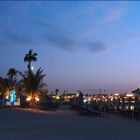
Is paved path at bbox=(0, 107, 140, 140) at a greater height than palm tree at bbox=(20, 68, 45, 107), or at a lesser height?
lesser

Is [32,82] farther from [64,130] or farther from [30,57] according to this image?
[64,130]

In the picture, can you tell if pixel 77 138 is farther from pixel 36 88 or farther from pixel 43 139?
pixel 36 88

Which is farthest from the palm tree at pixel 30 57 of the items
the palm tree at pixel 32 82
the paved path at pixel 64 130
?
the paved path at pixel 64 130

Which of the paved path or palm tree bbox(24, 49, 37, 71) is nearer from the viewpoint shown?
the paved path

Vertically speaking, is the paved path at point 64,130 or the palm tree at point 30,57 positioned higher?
the palm tree at point 30,57

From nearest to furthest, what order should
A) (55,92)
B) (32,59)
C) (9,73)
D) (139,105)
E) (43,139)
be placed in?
1. (43,139)
2. (139,105)
3. (32,59)
4. (9,73)
5. (55,92)

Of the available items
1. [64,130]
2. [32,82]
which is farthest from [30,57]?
[64,130]

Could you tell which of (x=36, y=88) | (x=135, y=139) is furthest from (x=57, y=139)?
(x=36, y=88)

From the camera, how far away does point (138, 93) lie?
6612cm

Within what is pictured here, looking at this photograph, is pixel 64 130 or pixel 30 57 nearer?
pixel 64 130

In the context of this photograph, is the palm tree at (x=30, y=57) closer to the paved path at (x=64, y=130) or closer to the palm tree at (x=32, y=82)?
the palm tree at (x=32, y=82)

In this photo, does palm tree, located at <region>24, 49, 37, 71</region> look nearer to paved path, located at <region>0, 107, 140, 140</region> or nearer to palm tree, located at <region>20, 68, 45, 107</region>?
palm tree, located at <region>20, 68, 45, 107</region>

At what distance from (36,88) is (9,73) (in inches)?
2196

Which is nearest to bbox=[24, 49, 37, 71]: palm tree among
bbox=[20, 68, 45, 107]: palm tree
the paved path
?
bbox=[20, 68, 45, 107]: palm tree
